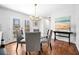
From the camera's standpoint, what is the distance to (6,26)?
1812mm

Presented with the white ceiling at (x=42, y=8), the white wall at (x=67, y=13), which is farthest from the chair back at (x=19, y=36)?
the white wall at (x=67, y=13)

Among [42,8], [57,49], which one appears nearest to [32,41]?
[57,49]

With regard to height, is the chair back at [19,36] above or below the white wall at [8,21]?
below

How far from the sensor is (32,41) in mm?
1917

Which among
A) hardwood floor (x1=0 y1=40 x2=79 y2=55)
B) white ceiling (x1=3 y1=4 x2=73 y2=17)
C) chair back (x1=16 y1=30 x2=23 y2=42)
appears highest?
white ceiling (x1=3 y1=4 x2=73 y2=17)

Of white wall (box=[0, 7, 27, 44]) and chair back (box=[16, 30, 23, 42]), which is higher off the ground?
white wall (box=[0, 7, 27, 44])

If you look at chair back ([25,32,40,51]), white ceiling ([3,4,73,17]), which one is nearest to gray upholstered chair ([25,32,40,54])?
chair back ([25,32,40,51])

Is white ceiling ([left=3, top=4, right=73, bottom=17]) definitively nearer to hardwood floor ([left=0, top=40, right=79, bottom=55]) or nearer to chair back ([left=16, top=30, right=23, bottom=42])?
chair back ([left=16, top=30, right=23, bottom=42])

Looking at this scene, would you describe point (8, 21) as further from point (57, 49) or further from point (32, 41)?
point (57, 49)

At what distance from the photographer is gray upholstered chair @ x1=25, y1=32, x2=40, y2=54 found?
187 cm

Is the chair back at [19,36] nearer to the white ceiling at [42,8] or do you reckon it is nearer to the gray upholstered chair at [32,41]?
the gray upholstered chair at [32,41]

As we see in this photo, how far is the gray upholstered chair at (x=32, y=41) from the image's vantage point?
1.87m

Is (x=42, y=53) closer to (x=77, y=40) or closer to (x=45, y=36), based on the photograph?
(x=45, y=36)
